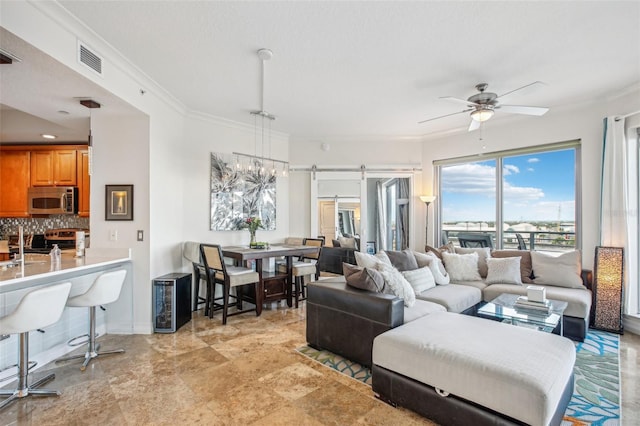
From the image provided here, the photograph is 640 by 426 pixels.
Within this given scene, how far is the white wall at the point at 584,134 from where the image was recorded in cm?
407

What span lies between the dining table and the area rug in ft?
4.45

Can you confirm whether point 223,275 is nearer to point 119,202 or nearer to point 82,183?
point 119,202

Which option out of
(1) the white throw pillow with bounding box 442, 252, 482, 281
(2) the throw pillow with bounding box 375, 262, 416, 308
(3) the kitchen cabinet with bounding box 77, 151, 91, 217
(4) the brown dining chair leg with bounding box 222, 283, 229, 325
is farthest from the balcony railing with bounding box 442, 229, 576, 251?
(3) the kitchen cabinet with bounding box 77, 151, 91, 217

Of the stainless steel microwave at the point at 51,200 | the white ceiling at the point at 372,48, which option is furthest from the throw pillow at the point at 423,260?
the stainless steel microwave at the point at 51,200

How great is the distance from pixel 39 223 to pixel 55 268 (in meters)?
3.07

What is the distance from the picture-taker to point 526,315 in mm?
2859

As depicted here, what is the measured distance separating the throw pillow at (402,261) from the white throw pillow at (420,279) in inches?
5.0

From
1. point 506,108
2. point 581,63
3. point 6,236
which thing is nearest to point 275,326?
point 506,108

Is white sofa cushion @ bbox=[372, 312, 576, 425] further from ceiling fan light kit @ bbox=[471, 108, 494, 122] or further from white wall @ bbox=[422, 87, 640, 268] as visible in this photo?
white wall @ bbox=[422, 87, 640, 268]

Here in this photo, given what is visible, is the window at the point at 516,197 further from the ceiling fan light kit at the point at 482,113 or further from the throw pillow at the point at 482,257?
the ceiling fan light kit at the point at 482,113

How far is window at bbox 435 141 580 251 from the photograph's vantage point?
4.61m

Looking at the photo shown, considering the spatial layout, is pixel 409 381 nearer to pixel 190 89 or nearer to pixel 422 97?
pixel 422 97

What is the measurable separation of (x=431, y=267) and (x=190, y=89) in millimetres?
3730

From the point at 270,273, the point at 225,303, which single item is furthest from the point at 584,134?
the point at 225,303
